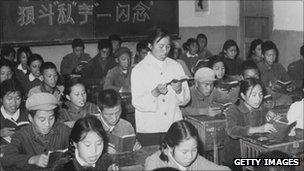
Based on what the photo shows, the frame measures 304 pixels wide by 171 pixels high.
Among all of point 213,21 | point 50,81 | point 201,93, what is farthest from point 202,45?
point 50,81

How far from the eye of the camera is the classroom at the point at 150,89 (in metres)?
2.59

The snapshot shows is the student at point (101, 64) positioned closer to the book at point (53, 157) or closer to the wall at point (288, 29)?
the wall at point (288, 29)

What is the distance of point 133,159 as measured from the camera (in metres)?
2.78

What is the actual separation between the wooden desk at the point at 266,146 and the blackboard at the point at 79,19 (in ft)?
15.6

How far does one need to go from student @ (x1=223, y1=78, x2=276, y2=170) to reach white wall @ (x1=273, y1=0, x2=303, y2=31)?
3871 mm

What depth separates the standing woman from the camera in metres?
3.33

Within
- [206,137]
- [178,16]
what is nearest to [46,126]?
[206,137]

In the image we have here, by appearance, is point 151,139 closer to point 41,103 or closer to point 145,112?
point 145,112

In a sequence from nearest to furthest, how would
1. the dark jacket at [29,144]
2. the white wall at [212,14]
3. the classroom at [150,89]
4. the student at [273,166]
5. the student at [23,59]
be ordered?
the student at [273,166] < the classroom at [150,89] < the dark jacket at [29,144] < the student at [23,59] < the white wall at [212,14]

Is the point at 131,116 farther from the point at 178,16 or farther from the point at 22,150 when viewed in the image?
the point at 178,16

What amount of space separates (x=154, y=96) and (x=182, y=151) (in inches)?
39.4

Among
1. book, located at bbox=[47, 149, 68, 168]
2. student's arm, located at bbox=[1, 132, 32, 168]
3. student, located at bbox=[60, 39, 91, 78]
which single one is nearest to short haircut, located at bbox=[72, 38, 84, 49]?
student, located at bbox=[60, 39, 91, 78]

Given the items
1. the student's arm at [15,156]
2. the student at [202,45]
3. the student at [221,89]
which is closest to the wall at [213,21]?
the student at [202,45]

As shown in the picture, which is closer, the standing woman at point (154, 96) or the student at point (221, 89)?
the standing woman at point (154, 96)
